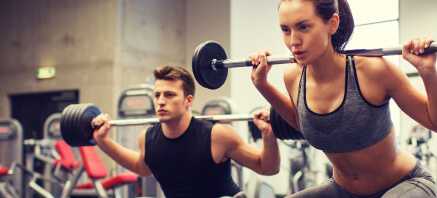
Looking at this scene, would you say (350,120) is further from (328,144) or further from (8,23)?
(8,23)

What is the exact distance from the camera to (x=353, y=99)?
1.42 metres

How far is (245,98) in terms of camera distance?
22.6ft

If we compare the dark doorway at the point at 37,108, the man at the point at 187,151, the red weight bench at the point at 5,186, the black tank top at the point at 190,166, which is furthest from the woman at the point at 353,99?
the dark doorway at the point at 37,108

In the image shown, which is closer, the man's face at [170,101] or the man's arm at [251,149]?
the man's arm at [251,149]

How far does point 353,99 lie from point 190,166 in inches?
47.7

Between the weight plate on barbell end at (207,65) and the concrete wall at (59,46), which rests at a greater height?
the concrete wall at (59,46)

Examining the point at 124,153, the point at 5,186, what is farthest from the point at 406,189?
the point at 5,186

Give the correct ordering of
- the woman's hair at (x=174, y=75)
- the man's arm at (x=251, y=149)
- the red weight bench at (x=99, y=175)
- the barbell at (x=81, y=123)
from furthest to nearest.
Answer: the red weight bench at (x=99, y=175)
the barbell at (x=81, y=123)
the woman's hair at (x=174, y=75)
the man's arm at (x=251, y=149)

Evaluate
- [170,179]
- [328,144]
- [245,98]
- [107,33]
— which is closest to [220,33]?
[245,98]

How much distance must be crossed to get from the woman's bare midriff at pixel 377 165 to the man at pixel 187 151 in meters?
0.69

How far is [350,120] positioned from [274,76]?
15.7 ft

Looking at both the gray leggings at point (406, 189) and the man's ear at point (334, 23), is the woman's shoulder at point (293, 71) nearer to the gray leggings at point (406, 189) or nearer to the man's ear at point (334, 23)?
the man's ear at point (334, 23)

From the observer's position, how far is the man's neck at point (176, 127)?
8.31ft

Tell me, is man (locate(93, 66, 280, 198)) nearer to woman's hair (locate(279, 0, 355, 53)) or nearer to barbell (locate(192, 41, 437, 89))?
barbell (locate(192, 41, 437, 89))
